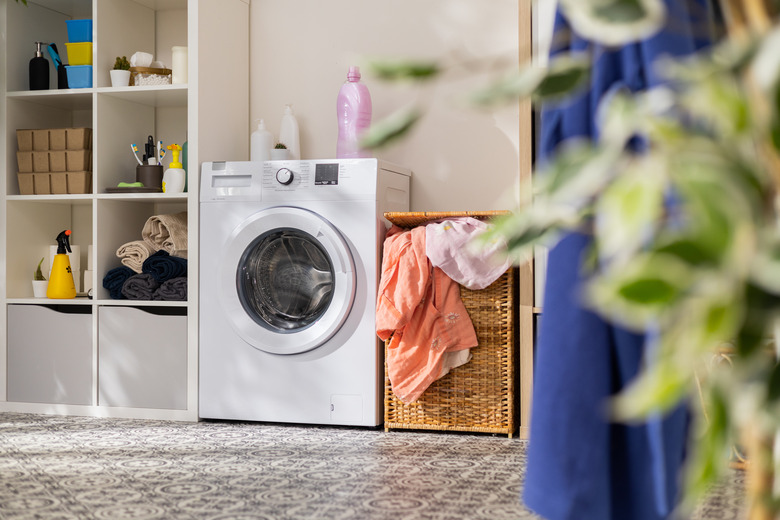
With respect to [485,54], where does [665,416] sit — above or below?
below

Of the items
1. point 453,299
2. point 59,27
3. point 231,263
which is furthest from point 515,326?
point 59,27

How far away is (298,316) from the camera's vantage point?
9.98 ft

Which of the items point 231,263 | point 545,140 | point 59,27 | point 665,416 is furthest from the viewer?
point 59,27

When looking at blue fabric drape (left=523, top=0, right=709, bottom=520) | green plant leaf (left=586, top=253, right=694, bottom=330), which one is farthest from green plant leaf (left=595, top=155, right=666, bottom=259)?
blue fabric drape (left=523, top=0, right=709, bottom=520)

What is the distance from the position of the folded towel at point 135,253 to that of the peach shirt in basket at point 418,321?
3.37 ft

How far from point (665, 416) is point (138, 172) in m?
2.78

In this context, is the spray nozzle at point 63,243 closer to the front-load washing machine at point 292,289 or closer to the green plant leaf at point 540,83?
the front-load washing machine at point 292,289

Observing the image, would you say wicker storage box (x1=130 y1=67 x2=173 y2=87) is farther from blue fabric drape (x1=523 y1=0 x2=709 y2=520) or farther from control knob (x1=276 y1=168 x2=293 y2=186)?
blue fabric drape (x1=523 y1=0 x2=709 y2=520)

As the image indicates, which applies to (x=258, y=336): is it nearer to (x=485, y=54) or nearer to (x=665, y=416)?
(x=485, y=54)

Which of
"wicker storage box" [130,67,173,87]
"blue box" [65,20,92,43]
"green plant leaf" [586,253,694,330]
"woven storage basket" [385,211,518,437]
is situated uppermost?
"blue box" [65,20,92,43]

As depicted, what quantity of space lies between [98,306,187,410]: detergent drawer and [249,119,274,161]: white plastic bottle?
69 centimetres

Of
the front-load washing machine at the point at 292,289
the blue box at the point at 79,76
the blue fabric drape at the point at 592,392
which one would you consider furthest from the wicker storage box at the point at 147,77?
the blue fabric drape at the point at 592,392

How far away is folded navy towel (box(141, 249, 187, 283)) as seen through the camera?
3.22 m

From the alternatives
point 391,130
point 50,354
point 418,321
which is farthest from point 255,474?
point 391,130
